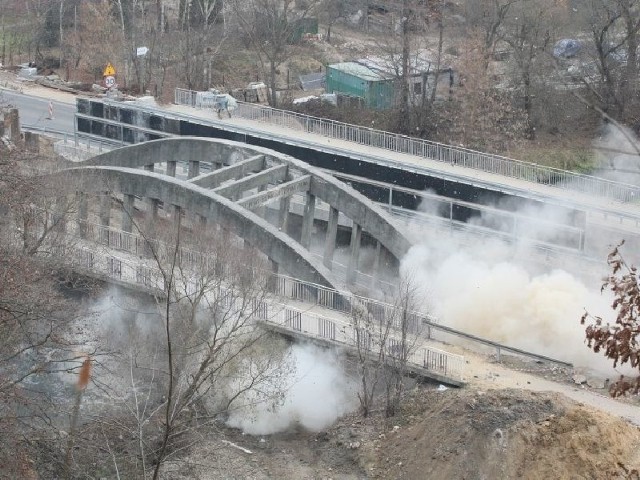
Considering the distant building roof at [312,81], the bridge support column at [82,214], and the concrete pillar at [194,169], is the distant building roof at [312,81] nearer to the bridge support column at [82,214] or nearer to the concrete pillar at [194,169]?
the concrete pillar at [194,169]

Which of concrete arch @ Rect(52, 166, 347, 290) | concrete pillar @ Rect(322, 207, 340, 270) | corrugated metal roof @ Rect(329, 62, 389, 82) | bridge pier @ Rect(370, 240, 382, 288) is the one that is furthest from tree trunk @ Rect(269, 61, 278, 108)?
bridge pier @ Rect(370, 240, 382, 288)

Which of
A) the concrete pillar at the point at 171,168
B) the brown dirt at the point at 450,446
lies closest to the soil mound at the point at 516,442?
the brown dirt at the point at 450,446

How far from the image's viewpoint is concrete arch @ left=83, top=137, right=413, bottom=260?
3209 centimetres

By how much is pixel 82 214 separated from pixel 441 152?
1190 cm

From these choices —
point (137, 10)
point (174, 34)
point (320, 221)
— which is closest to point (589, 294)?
point (320, 221)

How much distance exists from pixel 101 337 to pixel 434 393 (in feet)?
26.4

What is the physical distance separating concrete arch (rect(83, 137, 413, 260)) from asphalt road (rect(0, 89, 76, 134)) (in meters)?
9.22

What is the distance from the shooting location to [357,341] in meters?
25.3

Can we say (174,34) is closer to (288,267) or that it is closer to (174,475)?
(288,267)

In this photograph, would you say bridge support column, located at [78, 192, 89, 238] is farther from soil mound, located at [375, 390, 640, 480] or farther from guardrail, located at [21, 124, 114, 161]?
soil mound, located at [375, 390, 640, 480]

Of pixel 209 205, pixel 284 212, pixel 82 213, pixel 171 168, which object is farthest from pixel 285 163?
pixel 82 213

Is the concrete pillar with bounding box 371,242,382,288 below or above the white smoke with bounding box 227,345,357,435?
above

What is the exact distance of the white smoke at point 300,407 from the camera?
25344 mm

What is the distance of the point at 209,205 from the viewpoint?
30484 mm
